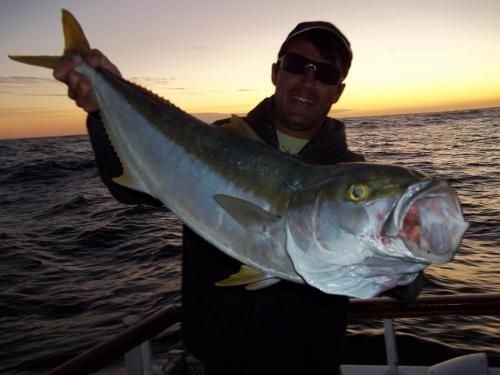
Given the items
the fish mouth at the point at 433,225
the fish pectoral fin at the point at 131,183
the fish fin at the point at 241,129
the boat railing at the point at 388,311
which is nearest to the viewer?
the fish mouth at the point at 433,225

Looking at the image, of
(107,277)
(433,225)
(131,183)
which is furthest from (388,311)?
(107,277)

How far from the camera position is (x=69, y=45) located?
2.95 m

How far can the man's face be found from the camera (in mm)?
3439

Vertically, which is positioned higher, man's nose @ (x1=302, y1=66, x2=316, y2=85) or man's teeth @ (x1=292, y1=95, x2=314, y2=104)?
man's nose @ (x1=302, y1=66, x2=316, y2=85)

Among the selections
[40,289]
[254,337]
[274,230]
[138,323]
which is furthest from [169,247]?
[274,230]

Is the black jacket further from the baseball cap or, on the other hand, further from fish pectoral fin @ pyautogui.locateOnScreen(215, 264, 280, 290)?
the baseball cap

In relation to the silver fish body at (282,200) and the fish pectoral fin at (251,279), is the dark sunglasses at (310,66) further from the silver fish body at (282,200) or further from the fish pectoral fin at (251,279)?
the fish pectoral fin at (251,279)

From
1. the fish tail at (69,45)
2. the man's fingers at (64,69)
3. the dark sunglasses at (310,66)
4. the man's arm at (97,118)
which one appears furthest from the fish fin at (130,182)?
the dark sunglasses at (310,66)

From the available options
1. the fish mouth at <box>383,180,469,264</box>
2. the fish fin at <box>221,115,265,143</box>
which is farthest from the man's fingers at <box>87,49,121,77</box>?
the fish mouth at <box>383,180,469,264</box>

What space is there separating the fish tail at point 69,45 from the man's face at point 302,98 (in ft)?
5.32

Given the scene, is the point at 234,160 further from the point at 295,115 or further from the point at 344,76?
the point at 344,76

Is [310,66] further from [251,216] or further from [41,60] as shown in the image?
[41,60]

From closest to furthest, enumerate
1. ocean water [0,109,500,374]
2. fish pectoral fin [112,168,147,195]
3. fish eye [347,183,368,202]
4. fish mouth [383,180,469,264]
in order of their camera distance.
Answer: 1. fish mouth [383,180,469,264]
2. fish eye [347,183,368,202]
3. fish pectoral fin [112,168,147,195]
4. ocean water [0,109,500,374]

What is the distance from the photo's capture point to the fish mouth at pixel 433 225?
156cm
